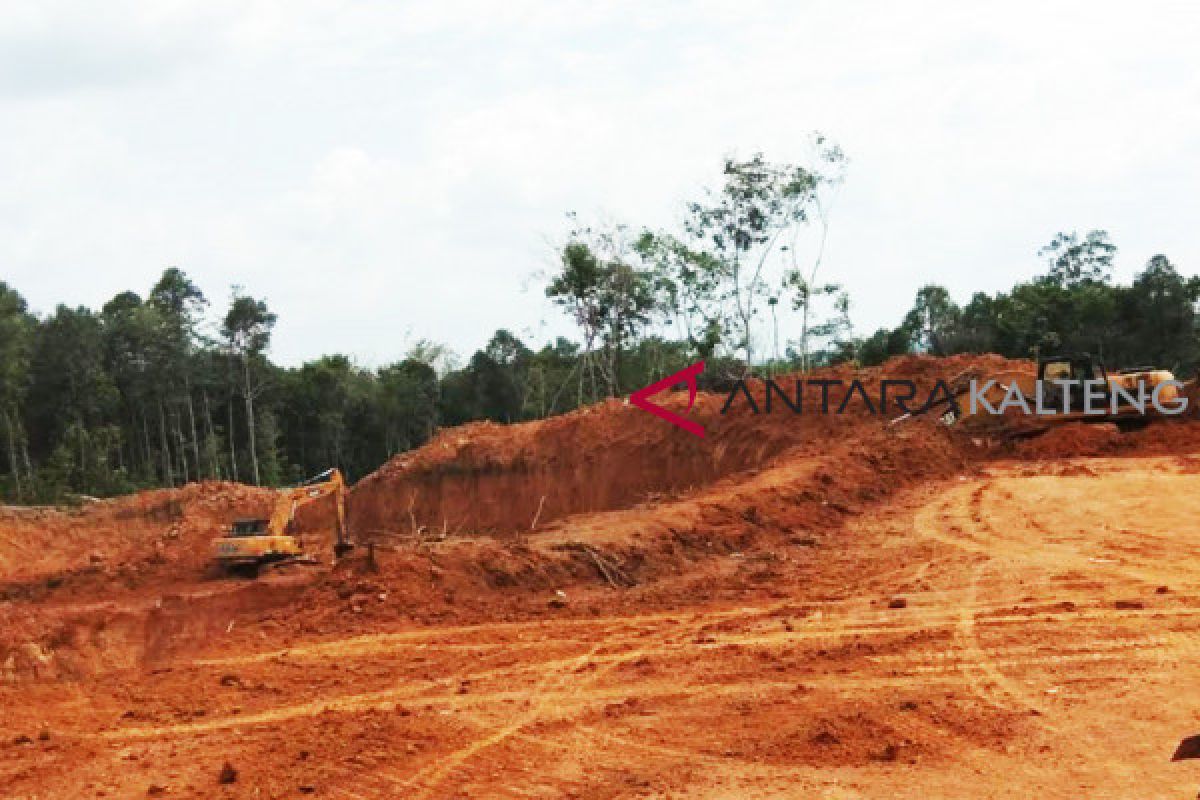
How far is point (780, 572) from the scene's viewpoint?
1311 cm

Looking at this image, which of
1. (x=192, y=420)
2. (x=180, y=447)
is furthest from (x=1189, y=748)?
(x=180, y=447)

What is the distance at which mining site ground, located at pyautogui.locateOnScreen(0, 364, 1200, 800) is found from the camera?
23.9 ft

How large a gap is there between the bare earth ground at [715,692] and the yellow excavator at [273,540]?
1.34 metres

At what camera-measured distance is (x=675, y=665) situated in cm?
960

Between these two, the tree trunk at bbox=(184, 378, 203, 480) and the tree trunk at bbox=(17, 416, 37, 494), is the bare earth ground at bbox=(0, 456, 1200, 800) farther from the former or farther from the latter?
the tree trunk at bbox=(184, 378, 203, 480)

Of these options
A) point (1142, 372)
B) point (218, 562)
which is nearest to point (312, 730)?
point (218, 562)

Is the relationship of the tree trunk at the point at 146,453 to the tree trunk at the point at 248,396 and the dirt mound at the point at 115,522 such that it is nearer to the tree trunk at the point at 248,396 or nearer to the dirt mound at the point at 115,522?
the tree trunk at the point at 248,396

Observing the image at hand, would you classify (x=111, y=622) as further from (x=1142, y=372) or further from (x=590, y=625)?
(x=1142, y=372)

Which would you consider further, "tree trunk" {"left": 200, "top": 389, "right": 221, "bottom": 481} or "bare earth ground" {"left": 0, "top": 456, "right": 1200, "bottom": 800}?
"tree trunk" {"left": 200, "top": 389, "right": 221, "bottom": 481}

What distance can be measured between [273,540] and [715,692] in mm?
7904

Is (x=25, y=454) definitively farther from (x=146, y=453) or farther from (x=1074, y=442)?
(x=1074, y=442)

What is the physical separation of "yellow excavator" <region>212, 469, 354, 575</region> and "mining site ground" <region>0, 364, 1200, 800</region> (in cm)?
54

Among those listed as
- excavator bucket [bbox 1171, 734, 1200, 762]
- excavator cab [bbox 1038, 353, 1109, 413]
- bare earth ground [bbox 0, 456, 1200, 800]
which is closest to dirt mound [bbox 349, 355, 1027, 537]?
excavator cab [bbox 1038, 353, 1109, 413]

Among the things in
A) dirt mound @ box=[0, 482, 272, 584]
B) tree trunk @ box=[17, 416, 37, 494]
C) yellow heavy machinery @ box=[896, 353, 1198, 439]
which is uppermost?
tree trunk @ box=[17, 416, 37, 494]
